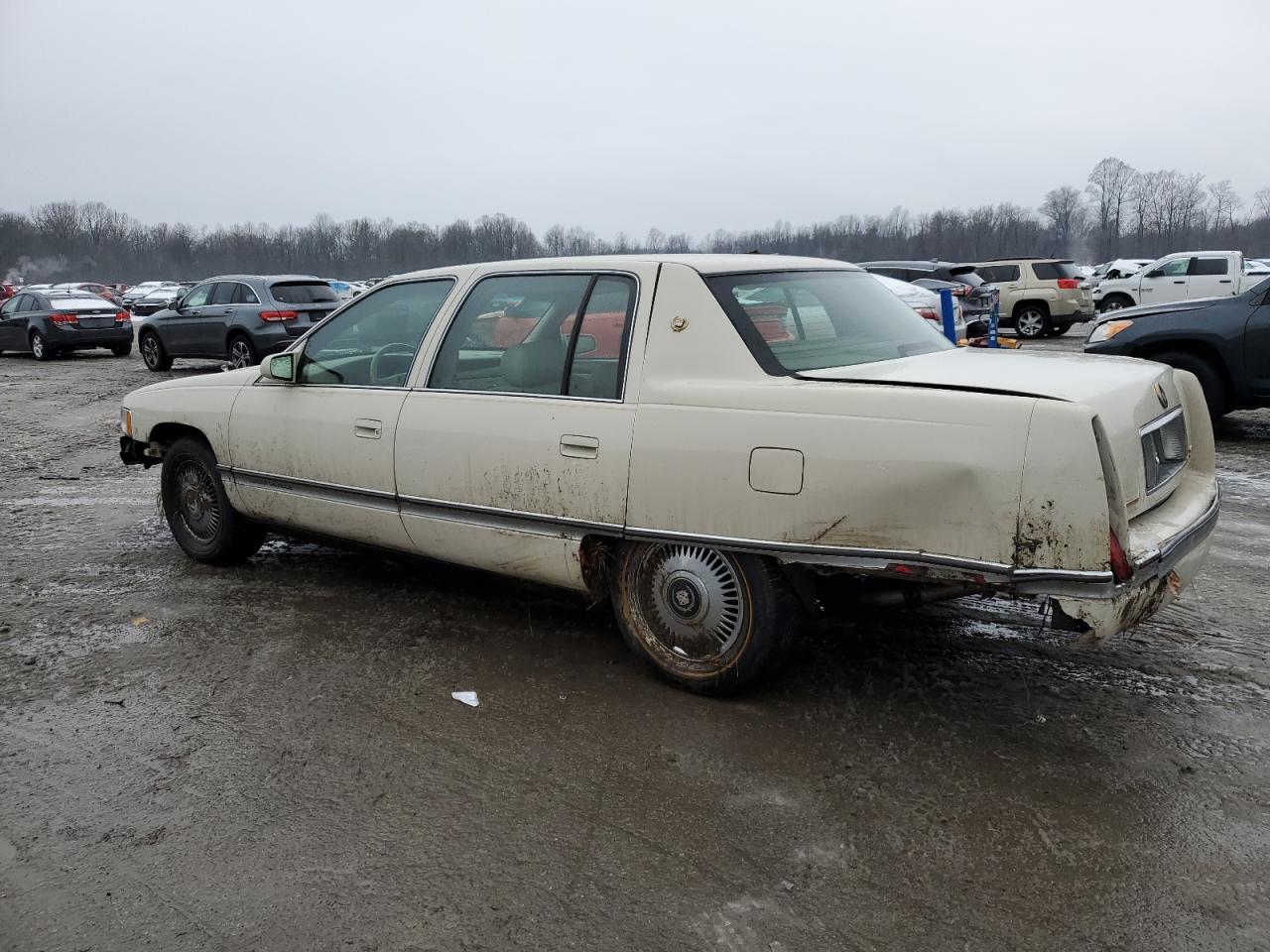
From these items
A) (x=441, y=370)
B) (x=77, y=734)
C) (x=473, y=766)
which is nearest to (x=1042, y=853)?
(x=473, y=766)

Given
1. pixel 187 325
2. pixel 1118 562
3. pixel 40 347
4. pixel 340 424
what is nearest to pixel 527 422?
pixel 340 424

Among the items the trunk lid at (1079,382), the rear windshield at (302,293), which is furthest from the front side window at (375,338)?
the rear windshield at (302,293)

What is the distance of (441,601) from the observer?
4895 millimetres

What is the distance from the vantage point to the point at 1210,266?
2214cm

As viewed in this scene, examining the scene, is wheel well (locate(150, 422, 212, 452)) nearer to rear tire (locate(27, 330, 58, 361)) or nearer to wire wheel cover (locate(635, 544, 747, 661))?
wire wheel cover (locate(635, 544, 747, 661))

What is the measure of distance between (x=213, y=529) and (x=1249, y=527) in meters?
6.10

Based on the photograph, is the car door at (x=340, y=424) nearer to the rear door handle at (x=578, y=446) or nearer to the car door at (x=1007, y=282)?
the rear door handle at (x=578, y=446)

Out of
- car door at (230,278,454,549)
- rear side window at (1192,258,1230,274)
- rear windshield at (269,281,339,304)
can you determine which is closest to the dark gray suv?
rear windshield at (269,281,339,304)

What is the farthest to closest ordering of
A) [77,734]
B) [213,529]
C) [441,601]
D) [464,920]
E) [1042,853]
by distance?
[213,529] < [441,601] < [77,734] < [1042,853] < [464,920]

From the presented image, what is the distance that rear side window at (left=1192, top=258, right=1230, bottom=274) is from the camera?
22.0 metres

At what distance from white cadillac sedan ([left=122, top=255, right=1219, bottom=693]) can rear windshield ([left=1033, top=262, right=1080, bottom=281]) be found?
1909cm

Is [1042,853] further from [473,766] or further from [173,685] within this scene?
[173,685]

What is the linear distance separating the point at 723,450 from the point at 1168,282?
75.6 feet

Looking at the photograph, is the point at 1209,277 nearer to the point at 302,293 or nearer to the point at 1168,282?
the point at 1168,282
